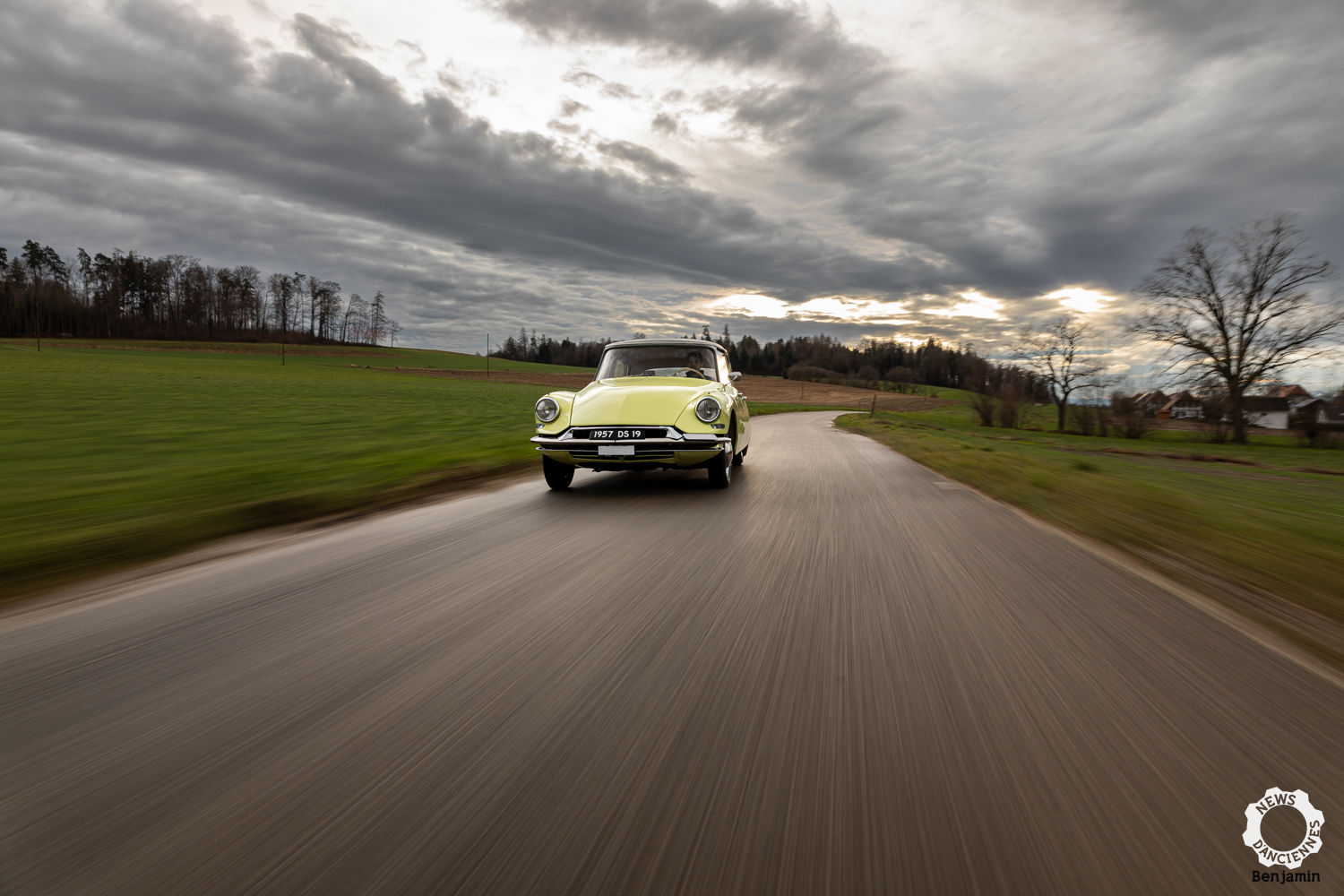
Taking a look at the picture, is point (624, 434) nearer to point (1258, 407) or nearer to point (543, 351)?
point (1258, 407)

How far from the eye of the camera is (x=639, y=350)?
9539 millimetres

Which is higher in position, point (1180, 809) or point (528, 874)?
point (1180, 809)

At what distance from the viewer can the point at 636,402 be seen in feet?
25.1

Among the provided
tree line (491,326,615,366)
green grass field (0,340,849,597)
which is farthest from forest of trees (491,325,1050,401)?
green grass field (0,340,849,597)

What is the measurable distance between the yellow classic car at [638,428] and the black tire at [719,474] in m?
0.01

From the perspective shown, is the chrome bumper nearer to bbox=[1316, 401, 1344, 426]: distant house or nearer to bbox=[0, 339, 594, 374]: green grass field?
bbox=[1316, 401, 1344, 426]: distant house

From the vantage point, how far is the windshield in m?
9.41

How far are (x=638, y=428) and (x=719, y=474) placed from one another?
4.17ft

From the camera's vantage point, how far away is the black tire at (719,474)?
784 cm

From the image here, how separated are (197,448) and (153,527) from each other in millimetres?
5906

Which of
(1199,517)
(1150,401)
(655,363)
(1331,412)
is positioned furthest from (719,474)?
(1150,401)

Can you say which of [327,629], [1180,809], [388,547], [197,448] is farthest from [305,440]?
[1180,809]

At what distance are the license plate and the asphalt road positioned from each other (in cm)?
321

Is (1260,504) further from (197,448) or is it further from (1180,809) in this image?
(197,448)
